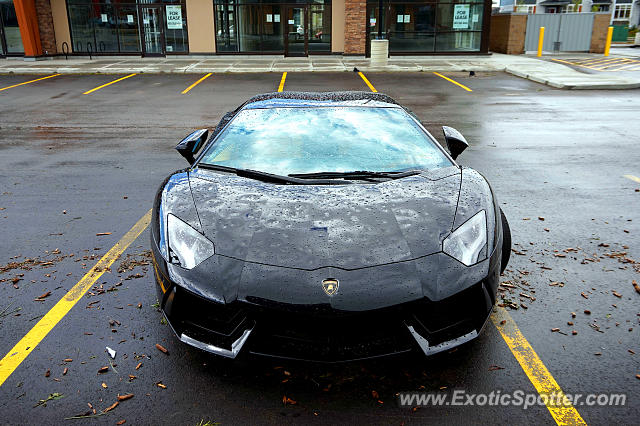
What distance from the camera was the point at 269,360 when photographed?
2.60m

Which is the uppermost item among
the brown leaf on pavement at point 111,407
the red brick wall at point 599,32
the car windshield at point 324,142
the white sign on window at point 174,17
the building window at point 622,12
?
Result: the building window at point 622,12

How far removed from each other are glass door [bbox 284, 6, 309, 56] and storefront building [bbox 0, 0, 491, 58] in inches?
1.9

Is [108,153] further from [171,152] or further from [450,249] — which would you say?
[450,249]

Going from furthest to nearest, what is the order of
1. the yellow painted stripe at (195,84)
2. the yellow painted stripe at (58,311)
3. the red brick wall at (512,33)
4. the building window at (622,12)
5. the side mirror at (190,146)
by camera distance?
the building window at (622,12) < the red brick wall at (512,33) < the yellow painted stripe at (195,84) < the side mirror at (190,146) < the yellow painted stripe at (58,311)

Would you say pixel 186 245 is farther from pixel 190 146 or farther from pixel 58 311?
pixel 190 146

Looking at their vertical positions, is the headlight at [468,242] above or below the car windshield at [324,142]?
below

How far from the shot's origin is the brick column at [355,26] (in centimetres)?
2525

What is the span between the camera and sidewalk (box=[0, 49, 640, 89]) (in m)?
19.3

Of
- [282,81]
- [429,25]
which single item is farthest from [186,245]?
[429,25]

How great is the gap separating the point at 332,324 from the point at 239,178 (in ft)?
4.72

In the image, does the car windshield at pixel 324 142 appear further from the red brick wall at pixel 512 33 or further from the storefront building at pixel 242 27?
the red brick wall at pixel 512 33

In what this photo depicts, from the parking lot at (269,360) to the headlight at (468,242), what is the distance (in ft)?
1.86

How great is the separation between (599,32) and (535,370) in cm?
3256

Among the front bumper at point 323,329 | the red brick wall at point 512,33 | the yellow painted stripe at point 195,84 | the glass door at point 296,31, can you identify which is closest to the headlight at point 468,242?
the front bumper at point 323,329
